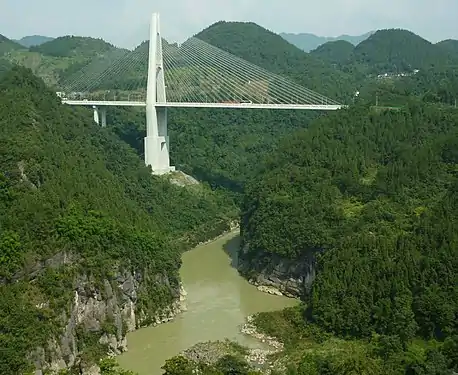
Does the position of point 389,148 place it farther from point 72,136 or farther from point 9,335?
point 9,335

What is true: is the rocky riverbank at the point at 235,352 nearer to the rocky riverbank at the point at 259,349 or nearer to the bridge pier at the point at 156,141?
the rocky riverbank at the point at 259,349

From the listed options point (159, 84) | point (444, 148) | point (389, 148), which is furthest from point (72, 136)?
point (444, 148)

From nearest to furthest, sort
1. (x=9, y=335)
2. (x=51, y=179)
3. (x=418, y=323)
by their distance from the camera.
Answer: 1. (x=9, y=335)
2. (x=418, y=323)
3. (x=51, y=179)

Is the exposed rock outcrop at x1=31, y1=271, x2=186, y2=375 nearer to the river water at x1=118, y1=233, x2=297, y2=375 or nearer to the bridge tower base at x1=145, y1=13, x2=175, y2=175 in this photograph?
the river water at x1=118, y1=233, x2=297, y2=375

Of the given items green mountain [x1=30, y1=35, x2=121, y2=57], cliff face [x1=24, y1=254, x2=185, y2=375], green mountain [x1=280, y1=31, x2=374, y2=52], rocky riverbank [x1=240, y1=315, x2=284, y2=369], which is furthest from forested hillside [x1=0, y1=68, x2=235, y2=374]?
green mountain [x1=280, y1=31, x2=374, y2=52]

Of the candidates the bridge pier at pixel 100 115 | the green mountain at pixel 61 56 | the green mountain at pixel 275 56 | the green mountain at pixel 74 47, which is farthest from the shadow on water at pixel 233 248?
the green mountain at pixel 74 47

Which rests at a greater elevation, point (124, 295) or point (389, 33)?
point (389, 33)
